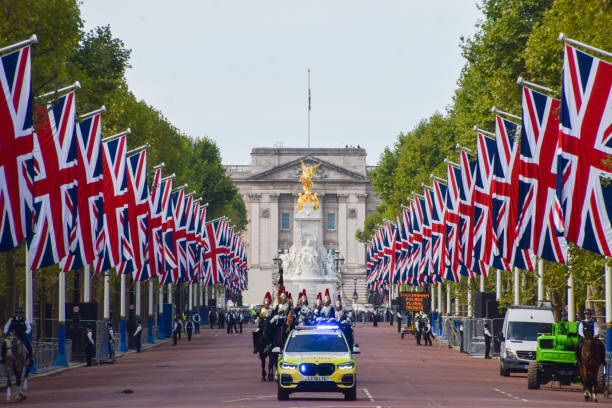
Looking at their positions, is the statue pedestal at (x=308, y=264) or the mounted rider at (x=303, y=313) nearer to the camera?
the mounted rider at (x=303, y=313)

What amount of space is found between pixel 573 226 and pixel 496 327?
28.6 m

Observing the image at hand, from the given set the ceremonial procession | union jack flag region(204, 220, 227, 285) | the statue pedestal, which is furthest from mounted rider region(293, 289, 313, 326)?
the statue pedestal

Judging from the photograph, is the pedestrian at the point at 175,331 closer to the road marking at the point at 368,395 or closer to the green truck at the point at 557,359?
the green truck at the point at 557,359

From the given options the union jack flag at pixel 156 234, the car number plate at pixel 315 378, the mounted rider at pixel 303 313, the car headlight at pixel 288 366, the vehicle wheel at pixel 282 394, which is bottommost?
the vehicle wheel at pixel 282 394

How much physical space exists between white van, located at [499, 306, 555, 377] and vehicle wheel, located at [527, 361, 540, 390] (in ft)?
Result: 18.6

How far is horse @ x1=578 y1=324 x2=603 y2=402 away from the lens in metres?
30.4

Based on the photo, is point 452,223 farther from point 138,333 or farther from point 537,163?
point 537,163

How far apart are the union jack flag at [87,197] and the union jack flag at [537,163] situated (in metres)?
12.3

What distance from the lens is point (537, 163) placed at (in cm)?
3338

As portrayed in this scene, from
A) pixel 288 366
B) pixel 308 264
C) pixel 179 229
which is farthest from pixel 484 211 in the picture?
pixel 308 264

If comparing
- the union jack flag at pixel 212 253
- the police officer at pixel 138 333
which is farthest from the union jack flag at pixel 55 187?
the union jack flag at pixel 212 253

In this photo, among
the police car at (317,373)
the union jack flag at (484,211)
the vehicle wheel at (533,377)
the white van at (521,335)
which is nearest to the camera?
the police car at (317,373)

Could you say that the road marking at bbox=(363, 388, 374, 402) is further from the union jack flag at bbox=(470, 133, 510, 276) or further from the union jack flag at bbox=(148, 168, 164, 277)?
the union jack flag at bbox=(148, 168, 164, 277)

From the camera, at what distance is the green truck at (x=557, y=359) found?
34.2 meters
